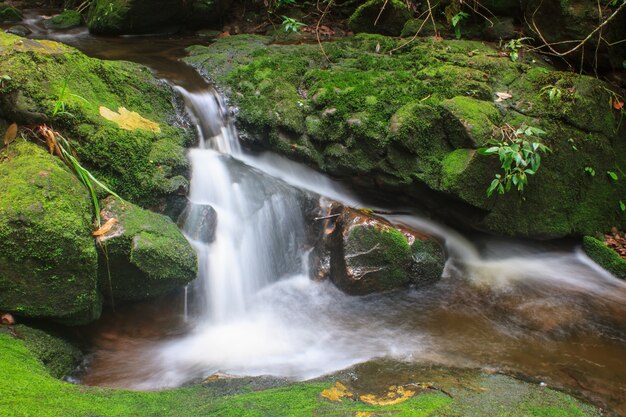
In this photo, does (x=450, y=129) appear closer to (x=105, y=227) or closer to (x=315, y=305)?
(x=315, y=305)

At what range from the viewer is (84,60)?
4.99 meters

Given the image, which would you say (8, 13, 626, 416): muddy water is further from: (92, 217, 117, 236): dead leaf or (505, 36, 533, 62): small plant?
(505, 36, 533, 62): small plant

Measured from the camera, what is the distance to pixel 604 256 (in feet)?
18.9

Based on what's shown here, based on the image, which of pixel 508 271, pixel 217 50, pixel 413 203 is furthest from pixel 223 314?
pixel 217 50

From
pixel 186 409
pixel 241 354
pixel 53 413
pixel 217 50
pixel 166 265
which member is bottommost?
pixel 241 354

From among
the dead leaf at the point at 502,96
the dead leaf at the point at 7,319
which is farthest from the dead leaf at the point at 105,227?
the dead leaf at the point at 502,96

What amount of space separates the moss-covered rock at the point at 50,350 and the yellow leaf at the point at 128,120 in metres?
2.17

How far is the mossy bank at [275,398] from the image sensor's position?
2391 millimetres

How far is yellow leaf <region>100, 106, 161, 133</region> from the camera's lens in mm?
4699

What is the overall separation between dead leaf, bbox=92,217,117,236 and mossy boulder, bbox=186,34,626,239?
2.55m

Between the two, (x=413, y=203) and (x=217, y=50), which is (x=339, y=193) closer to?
(x=413, y=203)

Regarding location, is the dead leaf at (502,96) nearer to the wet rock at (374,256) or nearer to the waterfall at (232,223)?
the wet rock at (374,256)

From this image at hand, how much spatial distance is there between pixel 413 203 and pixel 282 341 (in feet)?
8.55

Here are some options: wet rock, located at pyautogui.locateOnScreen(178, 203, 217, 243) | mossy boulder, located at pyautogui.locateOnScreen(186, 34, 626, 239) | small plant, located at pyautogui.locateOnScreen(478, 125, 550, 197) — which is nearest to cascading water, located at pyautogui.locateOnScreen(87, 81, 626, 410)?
wet rock, located at pyautogui.locateOnScreen(178, 203, 217, 243)
